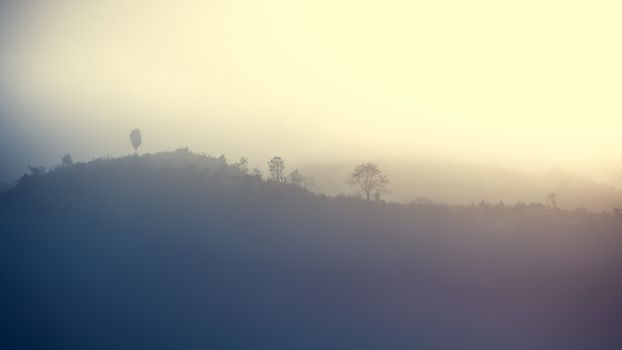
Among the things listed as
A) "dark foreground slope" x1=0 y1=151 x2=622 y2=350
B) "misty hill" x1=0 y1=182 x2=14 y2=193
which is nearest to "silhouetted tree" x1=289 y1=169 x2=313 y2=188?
"dark foreground slope" x1=0 y1=151 x2=622 y2=350

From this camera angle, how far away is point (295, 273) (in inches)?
2392

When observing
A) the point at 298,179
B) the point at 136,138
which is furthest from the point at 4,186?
the point at 298,179

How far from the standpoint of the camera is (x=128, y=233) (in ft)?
224

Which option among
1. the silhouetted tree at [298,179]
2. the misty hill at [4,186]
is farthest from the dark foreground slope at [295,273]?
the misty hill at [4,186]

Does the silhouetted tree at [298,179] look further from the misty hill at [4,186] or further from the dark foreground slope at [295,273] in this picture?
the misty hill at [4,186]

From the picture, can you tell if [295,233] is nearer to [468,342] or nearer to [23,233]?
[468,342]

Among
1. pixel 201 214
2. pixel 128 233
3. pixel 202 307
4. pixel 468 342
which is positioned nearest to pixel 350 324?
pixel 468 342

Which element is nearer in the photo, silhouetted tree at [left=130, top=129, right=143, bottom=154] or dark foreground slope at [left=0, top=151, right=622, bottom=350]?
dark foreground slope at [left=0, top=151, right=622, bottom=350]

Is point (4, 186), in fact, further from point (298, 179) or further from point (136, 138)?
point (298, 179)

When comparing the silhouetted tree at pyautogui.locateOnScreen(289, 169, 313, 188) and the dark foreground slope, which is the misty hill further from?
the silhouetted tree at pyautogui.locateOnScreen(289, 169, 313, 188)

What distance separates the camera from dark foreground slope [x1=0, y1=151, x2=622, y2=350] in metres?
53.4

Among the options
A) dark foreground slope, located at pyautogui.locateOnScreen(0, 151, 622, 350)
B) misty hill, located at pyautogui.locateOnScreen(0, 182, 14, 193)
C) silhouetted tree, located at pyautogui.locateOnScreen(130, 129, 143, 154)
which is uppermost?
silhouetted tree, located at pyautogui.locateOnScreen(130, 129, 143, 154)

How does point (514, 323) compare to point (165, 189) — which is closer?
point (514, 323)

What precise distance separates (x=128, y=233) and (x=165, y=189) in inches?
422
